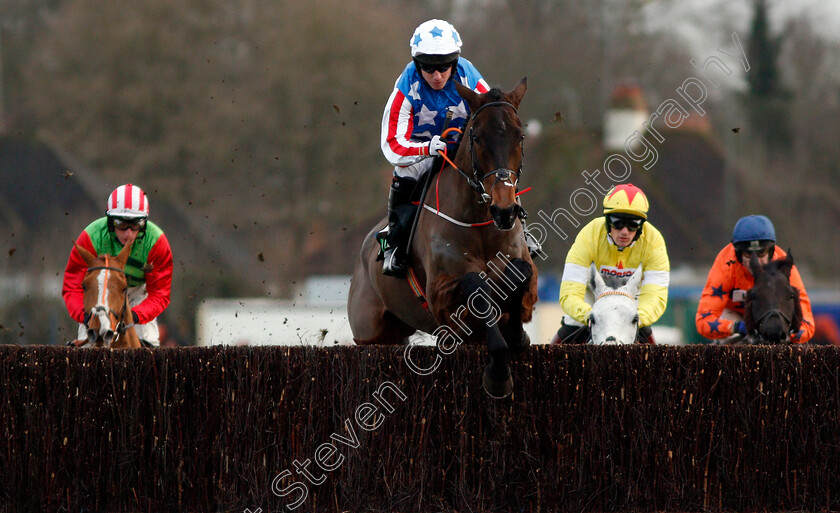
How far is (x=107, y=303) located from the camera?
25.2 ft

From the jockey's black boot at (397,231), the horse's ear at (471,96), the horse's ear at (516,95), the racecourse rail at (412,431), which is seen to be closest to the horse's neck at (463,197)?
the horse's ear at (471,96)

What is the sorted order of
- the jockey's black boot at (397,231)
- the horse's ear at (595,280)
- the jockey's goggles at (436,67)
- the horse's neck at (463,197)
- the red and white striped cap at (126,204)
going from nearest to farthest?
the horse's neck at (463,197) < the jockey's goggles at (436,67) < the horse's ear at (595,280) < the jockey's black boot at (397,231) < the red and white striped cap at (126,204)

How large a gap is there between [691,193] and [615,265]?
26.8 meters

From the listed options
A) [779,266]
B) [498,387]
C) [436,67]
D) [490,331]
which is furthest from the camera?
[779,266]

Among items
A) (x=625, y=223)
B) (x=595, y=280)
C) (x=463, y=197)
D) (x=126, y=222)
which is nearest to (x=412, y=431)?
(x=463, y=197)

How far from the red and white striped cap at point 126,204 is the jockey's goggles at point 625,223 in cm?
361

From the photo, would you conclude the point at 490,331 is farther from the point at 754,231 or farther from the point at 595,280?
the point at 754,231

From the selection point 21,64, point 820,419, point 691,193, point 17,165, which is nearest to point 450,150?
point 820,419

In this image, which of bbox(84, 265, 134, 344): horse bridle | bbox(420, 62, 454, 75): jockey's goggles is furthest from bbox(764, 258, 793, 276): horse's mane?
bbox(84, 265, 134, 344): horse bridle

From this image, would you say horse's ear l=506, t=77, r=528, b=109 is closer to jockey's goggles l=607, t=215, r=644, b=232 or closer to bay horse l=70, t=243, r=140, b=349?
jockey's goggles l=607, t=215, r=644, b=232

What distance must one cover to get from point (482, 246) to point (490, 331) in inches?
27.9

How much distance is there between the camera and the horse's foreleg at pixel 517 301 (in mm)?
6309

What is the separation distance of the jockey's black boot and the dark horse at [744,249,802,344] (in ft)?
8.39

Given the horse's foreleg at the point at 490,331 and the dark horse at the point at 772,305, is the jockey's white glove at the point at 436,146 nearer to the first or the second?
the horse's foreleg at the point at 490,331
